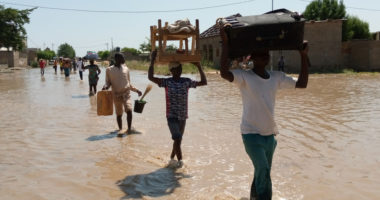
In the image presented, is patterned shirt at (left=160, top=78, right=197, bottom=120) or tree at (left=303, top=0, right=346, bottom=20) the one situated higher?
tree at (left=303, top=0, right=346, bottom=20)

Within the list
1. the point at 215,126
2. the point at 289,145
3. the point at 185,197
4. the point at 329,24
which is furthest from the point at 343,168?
the point at 329,24

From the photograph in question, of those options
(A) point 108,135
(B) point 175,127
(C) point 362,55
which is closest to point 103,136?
(A) point 108,135

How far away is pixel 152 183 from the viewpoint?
4621mm

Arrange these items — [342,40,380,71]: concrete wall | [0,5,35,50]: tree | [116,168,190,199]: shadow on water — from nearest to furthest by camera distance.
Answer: [116,168,190,199]: shadow on water → [342,40,380,71]: concrete wall → [0,5,35,50]: tree

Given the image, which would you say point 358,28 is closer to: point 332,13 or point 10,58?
point 332,13

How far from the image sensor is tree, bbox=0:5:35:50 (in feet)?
128

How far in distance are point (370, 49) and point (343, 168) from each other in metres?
26.7

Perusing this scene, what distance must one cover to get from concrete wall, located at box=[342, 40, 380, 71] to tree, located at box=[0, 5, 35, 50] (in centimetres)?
3231

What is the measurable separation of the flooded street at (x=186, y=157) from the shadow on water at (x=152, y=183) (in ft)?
0.04

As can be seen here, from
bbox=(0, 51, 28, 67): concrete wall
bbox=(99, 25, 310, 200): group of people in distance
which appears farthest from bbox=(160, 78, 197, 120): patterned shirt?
bbox=(0, 51, 28, 67): concrete wall

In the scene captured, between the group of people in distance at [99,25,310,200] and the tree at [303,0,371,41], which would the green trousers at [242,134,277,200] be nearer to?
the group of people in distance at [99,25,310,200]

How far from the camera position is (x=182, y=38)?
Result: 5793 millimetres

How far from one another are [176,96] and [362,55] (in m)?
28.2

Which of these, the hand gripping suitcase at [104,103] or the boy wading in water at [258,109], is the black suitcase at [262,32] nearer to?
the boy wading in water at [258,109]
